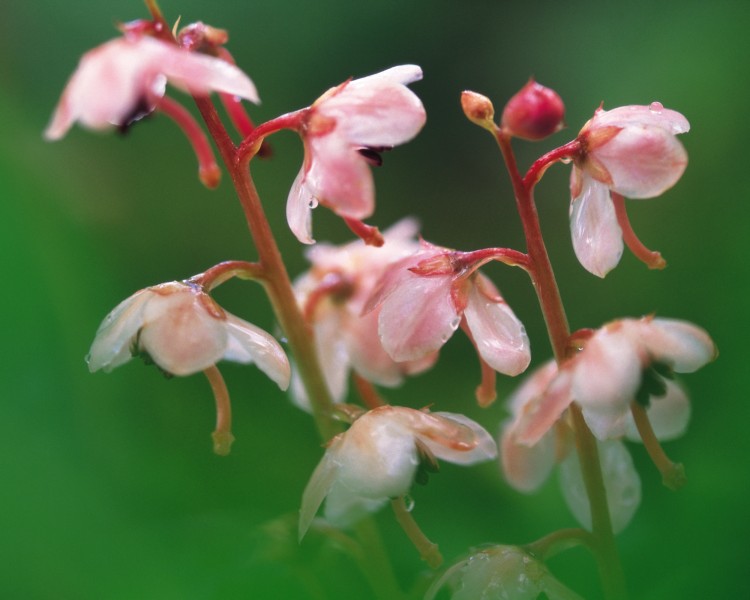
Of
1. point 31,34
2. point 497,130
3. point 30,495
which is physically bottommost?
point 30,495

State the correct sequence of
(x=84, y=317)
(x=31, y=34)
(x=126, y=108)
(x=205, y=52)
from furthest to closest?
1. (x=31, y=34)
2. (x=84, y=317)
3. (x=205, y=52)
4. (x=126, y=108)

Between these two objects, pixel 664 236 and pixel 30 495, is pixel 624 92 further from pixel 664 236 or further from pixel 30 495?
pixel 30 495

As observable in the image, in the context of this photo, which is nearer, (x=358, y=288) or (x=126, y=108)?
(x=126, y=108)

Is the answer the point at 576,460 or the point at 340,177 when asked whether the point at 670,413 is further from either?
the point at 340,177

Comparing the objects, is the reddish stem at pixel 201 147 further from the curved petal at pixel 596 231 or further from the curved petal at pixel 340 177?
the curved petal at pixel 596 231

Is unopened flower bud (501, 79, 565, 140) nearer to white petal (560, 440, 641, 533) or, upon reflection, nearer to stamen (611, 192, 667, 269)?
stamen (611, 192, 667, 269)

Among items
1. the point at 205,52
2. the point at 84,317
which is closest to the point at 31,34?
the point at 84,317

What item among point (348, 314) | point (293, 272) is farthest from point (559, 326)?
point (293, 272)

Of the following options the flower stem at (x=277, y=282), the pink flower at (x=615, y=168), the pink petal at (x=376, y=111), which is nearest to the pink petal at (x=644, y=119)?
the pink flower at (x=615, y=168)
